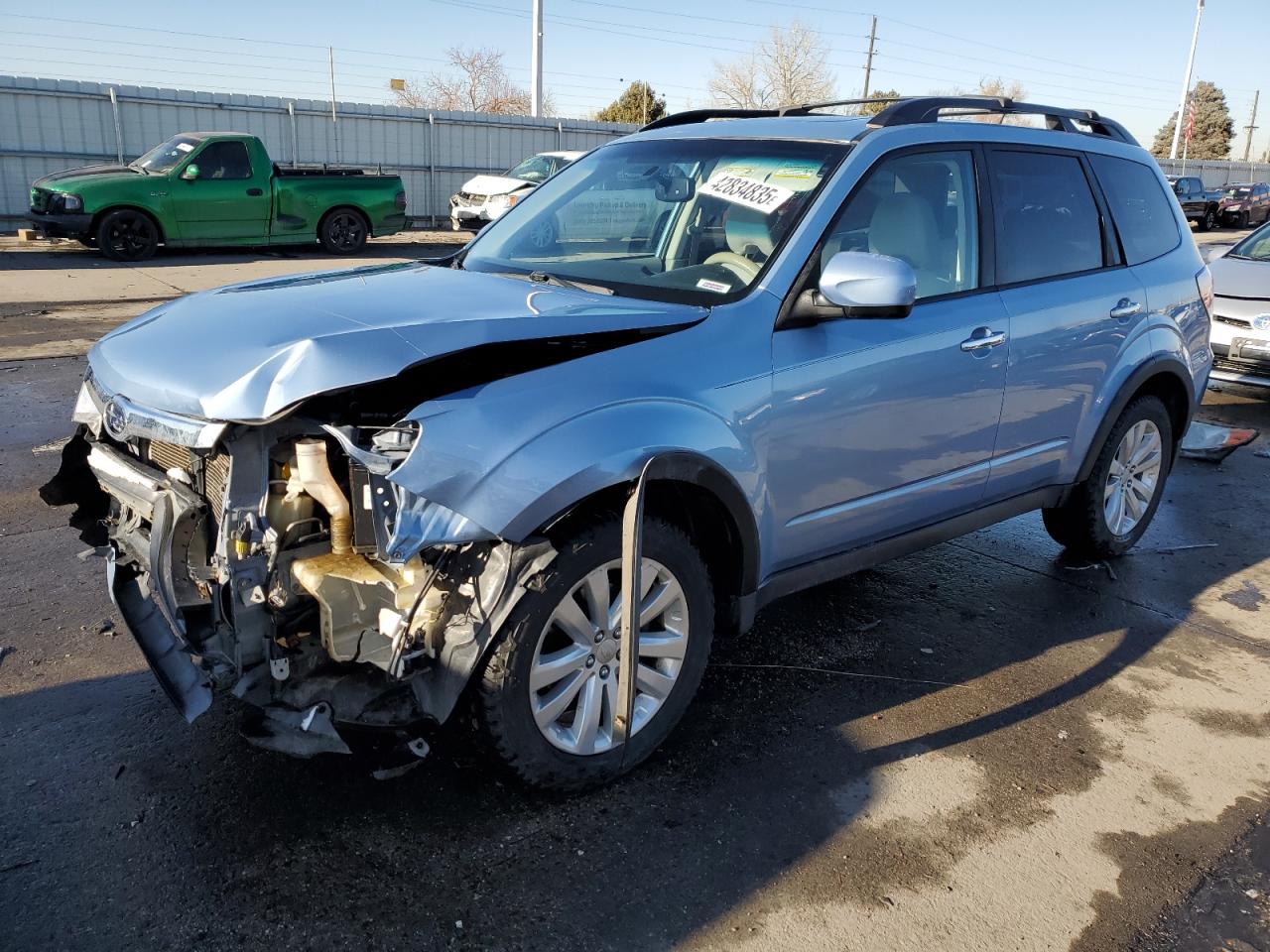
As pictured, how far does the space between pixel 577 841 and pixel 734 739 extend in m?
0.75

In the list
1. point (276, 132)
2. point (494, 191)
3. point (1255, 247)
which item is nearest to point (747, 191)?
point (1255, 247)

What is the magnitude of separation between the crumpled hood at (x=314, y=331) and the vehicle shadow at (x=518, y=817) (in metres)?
1.14

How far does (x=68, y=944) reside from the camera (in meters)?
2.45

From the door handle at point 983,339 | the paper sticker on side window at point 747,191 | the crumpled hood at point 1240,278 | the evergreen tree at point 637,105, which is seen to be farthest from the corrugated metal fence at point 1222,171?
the paper sticker on side window at point 747,191

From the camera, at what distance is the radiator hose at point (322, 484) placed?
265cm

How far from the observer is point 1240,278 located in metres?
9.21

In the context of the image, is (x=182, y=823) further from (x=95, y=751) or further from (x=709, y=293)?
(x=709, y=293)

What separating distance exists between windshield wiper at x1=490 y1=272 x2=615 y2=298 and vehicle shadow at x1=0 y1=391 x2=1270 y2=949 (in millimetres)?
1475

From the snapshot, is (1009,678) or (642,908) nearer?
(642,908)

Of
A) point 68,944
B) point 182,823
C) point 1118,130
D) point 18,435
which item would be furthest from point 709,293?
point 18,435

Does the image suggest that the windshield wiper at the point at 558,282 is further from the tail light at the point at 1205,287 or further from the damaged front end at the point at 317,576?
the tail light at the point at 1205,287

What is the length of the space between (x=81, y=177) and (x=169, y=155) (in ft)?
4.08

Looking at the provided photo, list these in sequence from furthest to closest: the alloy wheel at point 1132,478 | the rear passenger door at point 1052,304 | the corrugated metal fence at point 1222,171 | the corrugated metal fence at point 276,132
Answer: the corrugated metal fence at point 1222,171 < the corrugated metal fence at point 276,132 < the alloy wheel at point 1132,478 < the rear passenger door at point 1052,304

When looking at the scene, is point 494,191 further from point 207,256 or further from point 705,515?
point 705,515
